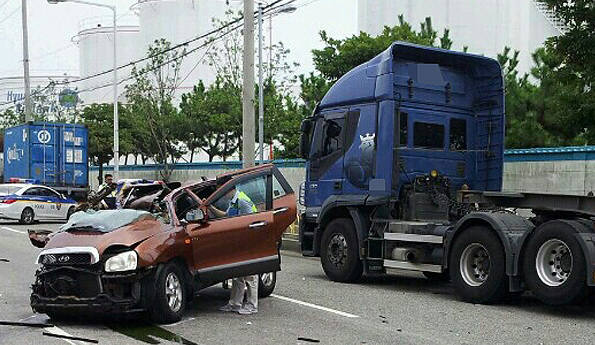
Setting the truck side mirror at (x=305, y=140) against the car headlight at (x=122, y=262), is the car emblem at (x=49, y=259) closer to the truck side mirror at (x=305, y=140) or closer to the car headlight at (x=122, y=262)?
the car headlight at (x=122, y=262)

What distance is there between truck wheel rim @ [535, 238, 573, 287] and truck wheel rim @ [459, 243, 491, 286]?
3.09 feet

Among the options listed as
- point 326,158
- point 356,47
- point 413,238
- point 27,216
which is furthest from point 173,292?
point 27,216

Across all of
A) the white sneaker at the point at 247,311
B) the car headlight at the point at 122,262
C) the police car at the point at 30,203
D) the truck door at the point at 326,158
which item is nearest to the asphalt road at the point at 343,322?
the white sneaker at the point at 247,311

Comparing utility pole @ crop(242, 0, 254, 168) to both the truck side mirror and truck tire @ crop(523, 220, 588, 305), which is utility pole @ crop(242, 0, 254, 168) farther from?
truck tire @ crop(523, 220, 588, 305)

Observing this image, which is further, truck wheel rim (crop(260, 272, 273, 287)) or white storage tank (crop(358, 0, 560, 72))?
white storage tank (crop(358, 0, 560, 72))

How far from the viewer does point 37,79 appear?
9838cm

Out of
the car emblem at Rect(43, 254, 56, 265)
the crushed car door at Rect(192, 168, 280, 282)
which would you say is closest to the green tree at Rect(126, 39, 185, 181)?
the crushed car door at Rect(192, 168, 280, 282)

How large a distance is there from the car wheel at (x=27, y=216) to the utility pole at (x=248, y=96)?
1126 cm

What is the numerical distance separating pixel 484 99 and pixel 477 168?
1220 millimetres

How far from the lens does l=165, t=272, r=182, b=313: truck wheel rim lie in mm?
8562

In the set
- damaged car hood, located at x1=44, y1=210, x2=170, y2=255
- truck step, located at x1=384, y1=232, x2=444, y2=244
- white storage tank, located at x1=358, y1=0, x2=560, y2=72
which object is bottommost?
truck step, located at x1=384, y1=232, x2=444, y2=244

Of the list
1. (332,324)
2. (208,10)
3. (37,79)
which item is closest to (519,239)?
(332,324)

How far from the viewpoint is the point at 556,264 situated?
30.0 feet

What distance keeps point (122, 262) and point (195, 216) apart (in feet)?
4.13
